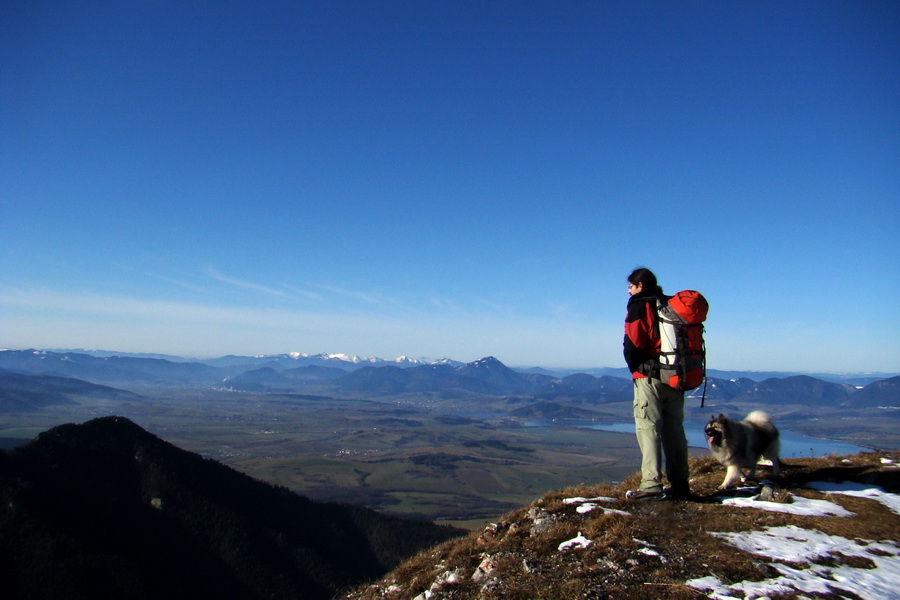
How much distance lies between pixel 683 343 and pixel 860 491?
5082 millimetres

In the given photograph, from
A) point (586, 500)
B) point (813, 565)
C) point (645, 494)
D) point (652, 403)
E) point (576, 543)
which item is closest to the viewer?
point (813, 565)

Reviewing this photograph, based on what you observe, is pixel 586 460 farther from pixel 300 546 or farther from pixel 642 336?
pixel 642 336

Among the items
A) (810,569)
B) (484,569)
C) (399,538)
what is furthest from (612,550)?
(399,538)

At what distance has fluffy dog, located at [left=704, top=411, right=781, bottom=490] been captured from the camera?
9.30 metres

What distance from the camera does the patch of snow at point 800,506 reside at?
7.27 meters

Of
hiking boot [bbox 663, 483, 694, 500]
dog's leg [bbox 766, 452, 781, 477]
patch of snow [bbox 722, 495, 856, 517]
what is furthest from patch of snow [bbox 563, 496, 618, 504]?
dog's leg [bbox 766, 452, 781, 477]

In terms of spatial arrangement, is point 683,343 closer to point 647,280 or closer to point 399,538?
point 647,280

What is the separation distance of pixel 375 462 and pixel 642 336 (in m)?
197

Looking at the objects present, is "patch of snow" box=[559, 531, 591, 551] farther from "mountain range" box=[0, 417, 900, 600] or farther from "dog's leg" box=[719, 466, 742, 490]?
"dog's leg" box=[719, 466, 742, 490]

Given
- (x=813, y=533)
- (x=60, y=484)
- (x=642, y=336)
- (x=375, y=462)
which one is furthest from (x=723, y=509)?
(x=375, y=462)

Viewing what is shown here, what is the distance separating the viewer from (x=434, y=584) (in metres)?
6.35

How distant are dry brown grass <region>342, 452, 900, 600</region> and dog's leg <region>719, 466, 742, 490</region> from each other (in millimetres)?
339

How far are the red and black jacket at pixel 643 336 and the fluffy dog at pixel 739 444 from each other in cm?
284

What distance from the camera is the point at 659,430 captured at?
25.0 feet
